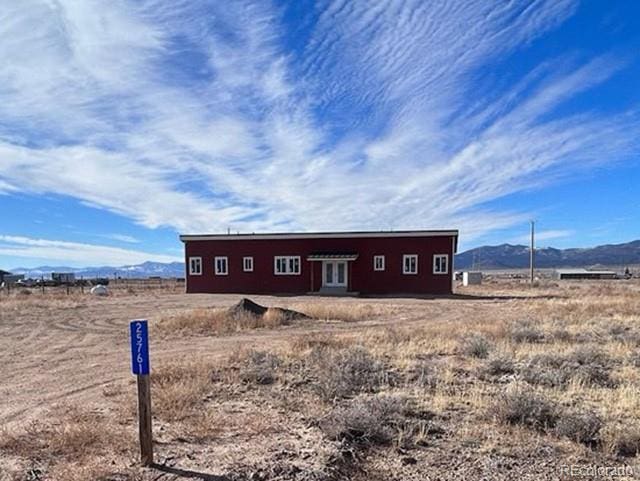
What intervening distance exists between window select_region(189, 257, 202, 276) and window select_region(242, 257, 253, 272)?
3.49 meters

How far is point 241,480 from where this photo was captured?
445 cm

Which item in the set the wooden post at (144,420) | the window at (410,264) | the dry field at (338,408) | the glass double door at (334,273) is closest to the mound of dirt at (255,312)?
the dry field at (338,408)

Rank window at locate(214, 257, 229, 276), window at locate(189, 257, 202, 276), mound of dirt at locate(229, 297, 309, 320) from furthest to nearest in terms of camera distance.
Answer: window at locate(189, 257, 202, 276) → window at locate(214, 257, 229, 276) → mound of dirt at locate(229, 297, 309, 320)

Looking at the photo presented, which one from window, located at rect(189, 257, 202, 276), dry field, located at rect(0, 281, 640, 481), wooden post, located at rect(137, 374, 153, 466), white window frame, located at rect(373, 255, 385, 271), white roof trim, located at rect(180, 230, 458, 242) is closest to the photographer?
wooden post, located at rect(137, 374, 153, 466)

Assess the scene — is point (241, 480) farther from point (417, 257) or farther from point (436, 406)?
point (417, 257)

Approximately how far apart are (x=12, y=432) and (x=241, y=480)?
3.09 m

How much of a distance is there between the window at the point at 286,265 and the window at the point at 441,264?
9.37m

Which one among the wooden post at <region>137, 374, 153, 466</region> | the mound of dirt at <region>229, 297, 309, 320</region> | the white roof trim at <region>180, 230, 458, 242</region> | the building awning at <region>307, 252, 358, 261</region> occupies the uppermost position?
the white roof trim at <region>180, 230, 458, 242</region>

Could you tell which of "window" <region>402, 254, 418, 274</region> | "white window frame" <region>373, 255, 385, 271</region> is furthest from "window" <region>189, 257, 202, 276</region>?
"window" <region>402, 254, 418, 274</region>

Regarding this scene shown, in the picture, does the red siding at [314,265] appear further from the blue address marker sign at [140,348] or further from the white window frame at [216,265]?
the blue address marker sign at [140,348]

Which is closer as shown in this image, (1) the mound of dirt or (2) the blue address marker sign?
(2) the blue address marker sign

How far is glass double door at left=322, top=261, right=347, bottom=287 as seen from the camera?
1345 inches

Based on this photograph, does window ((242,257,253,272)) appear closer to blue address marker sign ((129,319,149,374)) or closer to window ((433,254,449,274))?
window ((433,254,449,274))

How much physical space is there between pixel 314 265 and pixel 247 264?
4.92m
